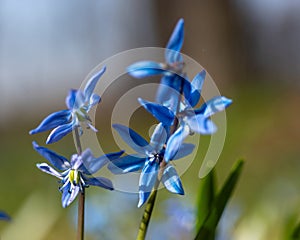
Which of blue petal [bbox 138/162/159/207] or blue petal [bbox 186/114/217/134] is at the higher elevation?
blue petal [bbox 186/114/217/134]

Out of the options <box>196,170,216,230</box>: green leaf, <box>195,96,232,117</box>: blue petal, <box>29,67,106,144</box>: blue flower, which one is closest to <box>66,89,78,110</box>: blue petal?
<box>29,67,106,144</box>: blue flower

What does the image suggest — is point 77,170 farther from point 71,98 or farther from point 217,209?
point 217,209

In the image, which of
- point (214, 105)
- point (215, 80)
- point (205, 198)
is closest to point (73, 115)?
point (214, 105)

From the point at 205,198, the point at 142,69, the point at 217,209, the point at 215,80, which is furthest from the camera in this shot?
the point at 215,80

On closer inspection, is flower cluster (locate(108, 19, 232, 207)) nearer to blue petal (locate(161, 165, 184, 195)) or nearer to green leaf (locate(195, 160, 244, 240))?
blue petal (locate(161, 165, 184, 195))

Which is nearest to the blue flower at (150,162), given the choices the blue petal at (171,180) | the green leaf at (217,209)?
the blue petal at (171,180)

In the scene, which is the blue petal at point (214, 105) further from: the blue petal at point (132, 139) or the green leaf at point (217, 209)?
the green leaf at point (217, 209)
